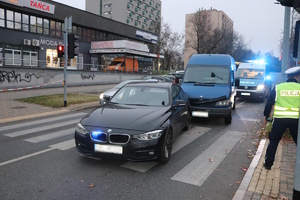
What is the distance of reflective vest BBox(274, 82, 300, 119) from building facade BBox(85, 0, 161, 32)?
8655 centimetres

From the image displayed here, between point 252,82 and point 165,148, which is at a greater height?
point 252,82

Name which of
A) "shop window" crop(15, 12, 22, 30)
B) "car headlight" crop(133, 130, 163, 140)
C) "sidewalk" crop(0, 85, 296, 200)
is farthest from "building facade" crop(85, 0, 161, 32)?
"car headlight" crop(133, 130, 163, 140)

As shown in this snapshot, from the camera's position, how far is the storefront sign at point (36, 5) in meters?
26.3

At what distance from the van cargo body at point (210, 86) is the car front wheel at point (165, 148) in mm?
3643

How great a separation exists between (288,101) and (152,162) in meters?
→ 2.75

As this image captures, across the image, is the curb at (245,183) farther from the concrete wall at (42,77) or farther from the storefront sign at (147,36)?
the storefront sign at (147,36)

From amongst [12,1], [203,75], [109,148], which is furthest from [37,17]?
[109,148]

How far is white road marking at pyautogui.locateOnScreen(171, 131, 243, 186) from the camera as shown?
4516 millimetres

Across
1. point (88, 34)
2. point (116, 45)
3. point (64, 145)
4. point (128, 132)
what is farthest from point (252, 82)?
point (88, 34)

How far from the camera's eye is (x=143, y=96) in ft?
21.0

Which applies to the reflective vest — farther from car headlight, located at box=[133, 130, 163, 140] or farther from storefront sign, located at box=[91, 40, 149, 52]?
storefront sign, located at box=[91, 40, 149, 52]

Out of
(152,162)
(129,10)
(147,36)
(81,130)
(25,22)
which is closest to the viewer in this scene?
(81,130)

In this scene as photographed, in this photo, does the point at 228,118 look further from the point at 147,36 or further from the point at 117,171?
the point at 147,36

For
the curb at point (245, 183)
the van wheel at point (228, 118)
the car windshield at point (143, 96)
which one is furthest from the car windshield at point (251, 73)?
the curb at point (245, 183)
